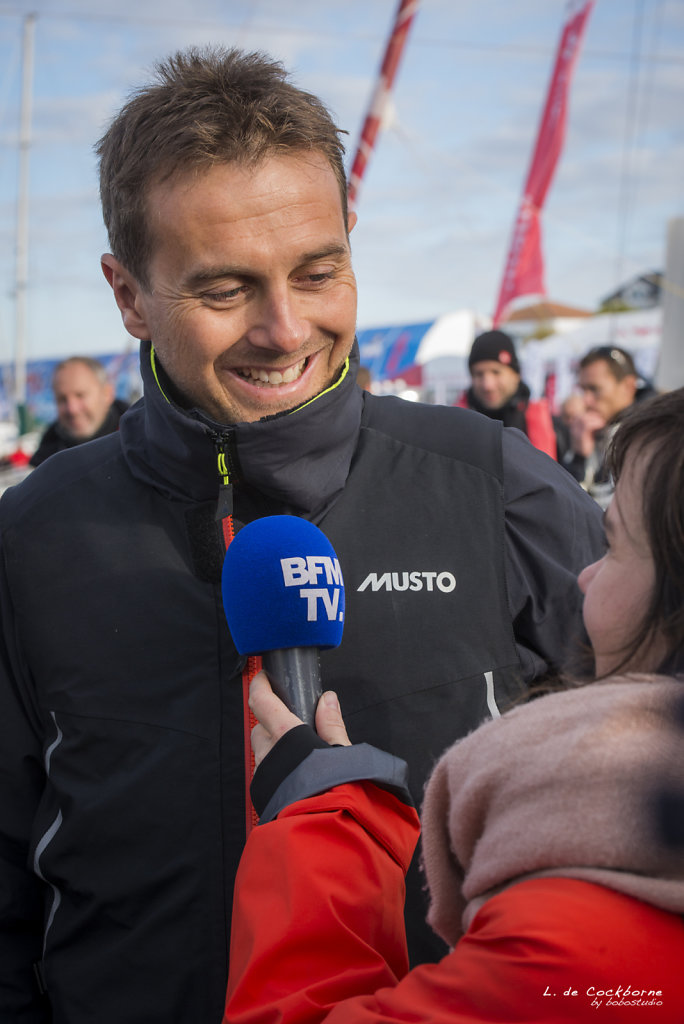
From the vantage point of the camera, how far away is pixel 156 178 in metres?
1.60

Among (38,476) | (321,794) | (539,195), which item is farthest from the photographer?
(539,195)

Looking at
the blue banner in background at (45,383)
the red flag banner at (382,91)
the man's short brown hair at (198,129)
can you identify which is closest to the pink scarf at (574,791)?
the man's short brown hair at (198,129)

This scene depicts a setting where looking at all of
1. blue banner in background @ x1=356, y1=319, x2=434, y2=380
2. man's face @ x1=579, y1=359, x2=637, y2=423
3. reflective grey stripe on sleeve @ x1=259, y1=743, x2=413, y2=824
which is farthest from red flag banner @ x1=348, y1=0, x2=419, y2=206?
blue banner in background @ x1=356, y1=319, x2=434, y2=380

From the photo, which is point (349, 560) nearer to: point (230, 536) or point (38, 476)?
point (230, 536)

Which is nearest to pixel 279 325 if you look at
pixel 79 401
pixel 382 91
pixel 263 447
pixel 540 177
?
pixel 263 447

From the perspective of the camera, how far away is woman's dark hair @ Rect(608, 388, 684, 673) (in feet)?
3.34

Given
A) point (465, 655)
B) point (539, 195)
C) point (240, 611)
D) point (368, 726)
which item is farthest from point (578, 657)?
point (539, 195)

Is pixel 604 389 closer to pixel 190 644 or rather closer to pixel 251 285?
pixel 251 285

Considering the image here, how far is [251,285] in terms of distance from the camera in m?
1.63

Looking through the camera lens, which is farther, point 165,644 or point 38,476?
point 38,476

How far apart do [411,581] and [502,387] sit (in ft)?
17.0

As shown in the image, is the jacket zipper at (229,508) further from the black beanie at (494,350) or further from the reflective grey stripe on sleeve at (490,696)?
the black beanie at (494,350)

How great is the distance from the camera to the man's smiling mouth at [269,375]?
5.49 feet

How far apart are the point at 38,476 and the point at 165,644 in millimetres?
483
